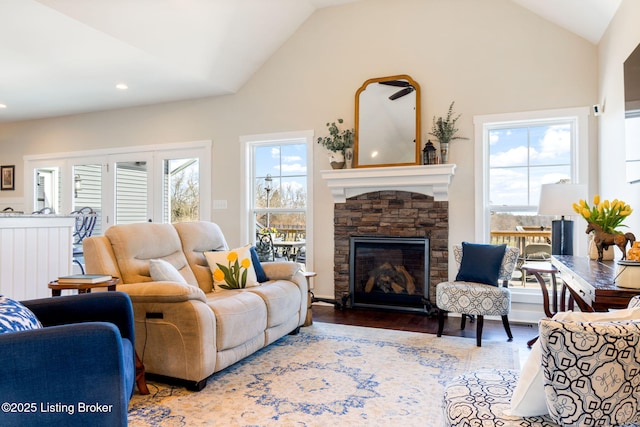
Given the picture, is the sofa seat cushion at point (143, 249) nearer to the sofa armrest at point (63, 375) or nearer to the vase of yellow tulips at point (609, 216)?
the sofa armrest at point (63, 375)

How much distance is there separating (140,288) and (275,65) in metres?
3.65

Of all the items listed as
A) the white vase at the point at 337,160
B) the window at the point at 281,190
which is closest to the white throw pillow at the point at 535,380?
the white vase at the point at 337,160

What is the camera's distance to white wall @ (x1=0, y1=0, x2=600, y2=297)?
4.11 metres

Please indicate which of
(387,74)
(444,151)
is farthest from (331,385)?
(387,74)

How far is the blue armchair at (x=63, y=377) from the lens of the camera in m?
1.23

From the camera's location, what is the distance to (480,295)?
3.34 metres

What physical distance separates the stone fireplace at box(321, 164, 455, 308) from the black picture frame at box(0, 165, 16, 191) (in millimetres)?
5693

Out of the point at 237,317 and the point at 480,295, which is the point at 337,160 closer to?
the point at 480,295

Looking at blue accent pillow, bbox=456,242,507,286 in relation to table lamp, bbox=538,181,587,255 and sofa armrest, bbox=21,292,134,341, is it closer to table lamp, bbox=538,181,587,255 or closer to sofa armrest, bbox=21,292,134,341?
table lamp, bbox=538,181,587,255

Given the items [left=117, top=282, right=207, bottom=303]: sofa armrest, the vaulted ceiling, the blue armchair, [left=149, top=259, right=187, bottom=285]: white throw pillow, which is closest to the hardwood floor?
[left=149, top=259, right=187, bottom=285]: white throw pillow

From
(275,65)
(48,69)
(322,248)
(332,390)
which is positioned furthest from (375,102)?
(48,69)

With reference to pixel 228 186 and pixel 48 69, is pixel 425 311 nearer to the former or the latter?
pixel 228 186

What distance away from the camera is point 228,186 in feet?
18.1

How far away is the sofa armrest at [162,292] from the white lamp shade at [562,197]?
2.76m
